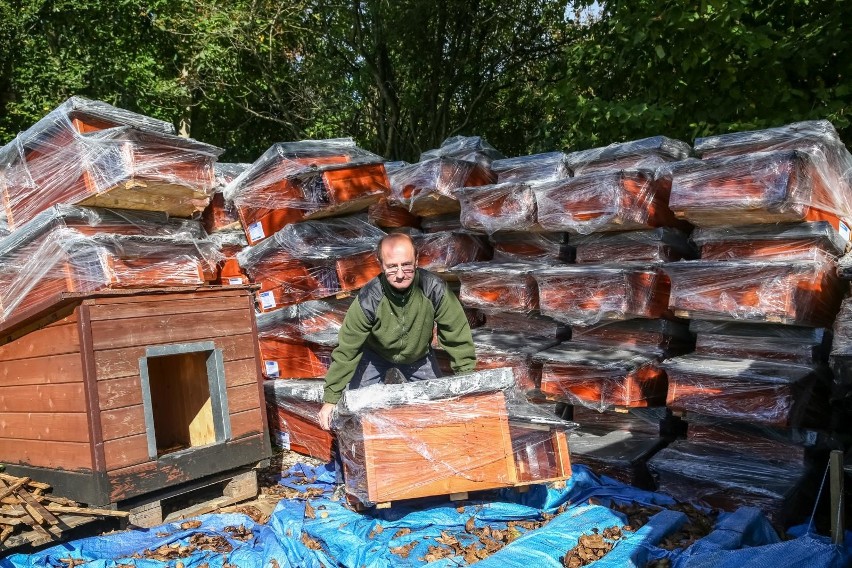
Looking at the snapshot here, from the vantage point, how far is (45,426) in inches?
181

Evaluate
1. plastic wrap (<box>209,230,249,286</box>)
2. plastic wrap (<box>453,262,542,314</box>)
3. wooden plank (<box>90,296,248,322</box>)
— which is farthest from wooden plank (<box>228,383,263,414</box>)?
plastic wrap (<box>453,262,542,314</box>)

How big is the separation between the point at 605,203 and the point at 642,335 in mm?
1080

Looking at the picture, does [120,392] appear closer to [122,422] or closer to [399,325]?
[122,422]

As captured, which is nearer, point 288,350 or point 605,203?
point 605,203

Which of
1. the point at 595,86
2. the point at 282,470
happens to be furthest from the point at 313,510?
the point at 595,86

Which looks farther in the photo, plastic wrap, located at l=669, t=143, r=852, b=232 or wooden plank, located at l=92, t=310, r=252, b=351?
plastic wrap, located at l=669, t=143, r=852, b=232

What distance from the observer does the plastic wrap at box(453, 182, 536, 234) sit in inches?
236

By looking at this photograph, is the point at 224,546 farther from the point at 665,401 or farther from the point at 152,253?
the point at 665,401

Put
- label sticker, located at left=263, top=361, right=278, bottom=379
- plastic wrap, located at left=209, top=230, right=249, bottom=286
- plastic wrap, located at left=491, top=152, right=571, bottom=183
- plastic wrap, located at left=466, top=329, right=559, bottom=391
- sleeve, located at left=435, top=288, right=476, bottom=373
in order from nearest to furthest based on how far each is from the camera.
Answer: sleeve, located at left=435, top=288, right=476, bottom=373, plastic wrap, located at left=466, top=329, right=559, bottom=391, plastic wrap, located at left=491, top=152, right=571, bottom=183, label sticker, located at left=263, top=361, right=278, bottom=379, plastic wrap, located at left=209, top=230, right=249, bottom=286

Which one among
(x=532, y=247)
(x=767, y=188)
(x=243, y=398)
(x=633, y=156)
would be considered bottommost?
(x=243, y=398)

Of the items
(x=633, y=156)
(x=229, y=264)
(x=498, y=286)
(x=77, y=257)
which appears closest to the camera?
(x=77, y=257)

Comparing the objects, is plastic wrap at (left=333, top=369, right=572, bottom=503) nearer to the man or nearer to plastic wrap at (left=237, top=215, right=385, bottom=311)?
the man

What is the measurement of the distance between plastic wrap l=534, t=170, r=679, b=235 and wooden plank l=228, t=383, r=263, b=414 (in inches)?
103

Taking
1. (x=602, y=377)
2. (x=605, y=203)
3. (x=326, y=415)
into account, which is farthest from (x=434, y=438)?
(x=605, y=203)
